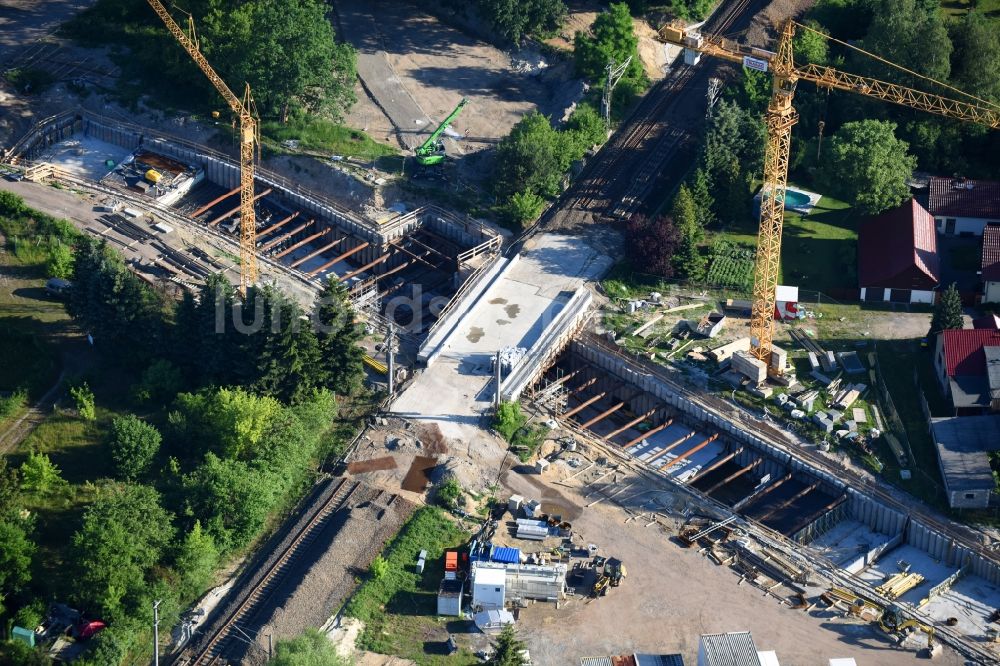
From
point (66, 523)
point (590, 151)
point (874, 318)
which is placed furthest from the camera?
point (590, 151)

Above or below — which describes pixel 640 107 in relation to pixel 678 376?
above

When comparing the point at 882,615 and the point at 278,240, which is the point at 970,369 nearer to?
the point at 882,615

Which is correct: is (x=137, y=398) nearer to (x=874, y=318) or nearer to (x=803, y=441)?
(x=803, y=441)

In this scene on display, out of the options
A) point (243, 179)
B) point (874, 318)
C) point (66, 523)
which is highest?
point (243, 179)

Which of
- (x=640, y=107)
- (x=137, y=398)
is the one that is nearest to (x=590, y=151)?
(x=640, y=107)

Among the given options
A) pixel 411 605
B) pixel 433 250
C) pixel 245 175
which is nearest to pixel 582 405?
pixel 433 250

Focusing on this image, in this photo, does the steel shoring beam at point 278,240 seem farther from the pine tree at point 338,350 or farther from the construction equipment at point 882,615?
the construction equipment at point 882,615

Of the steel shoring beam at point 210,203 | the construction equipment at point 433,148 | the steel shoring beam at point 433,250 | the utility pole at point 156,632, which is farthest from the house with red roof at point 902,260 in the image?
the utility pole at point 156,632
